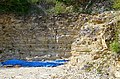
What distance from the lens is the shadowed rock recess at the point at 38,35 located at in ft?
50.4

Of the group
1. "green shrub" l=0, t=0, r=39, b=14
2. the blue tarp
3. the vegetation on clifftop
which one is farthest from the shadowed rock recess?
the blue tarp

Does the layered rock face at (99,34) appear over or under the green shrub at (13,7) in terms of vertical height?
under

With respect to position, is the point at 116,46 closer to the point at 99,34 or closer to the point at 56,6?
the point at 99,34

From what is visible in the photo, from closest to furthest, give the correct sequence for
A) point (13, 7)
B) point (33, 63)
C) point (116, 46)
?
point (116, 46) < point (33, 63) < point (13, 7)

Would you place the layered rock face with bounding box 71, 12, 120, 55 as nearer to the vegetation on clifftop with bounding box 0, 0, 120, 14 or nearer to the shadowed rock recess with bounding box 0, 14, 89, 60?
the shadowed rock recess with bounding box 0, 14, 89, 60

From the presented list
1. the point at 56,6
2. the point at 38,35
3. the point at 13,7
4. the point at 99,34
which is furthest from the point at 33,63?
the point at 56,6

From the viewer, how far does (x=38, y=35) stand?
51.6 ft

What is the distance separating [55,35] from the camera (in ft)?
51.6

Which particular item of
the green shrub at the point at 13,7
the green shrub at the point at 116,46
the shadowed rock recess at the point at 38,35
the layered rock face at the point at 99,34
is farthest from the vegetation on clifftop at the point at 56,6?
the green shrub at the point at 116,46

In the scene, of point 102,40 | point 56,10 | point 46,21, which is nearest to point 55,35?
point 46,21

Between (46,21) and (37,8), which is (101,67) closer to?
(46,21)

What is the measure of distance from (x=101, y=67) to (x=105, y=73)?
402 millimetres

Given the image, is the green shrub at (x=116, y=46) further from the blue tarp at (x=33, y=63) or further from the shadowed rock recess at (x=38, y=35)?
the shadowed rock recess at (x=38, y=35)

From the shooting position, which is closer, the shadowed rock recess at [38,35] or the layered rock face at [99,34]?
the layered rock face at [99,34]
